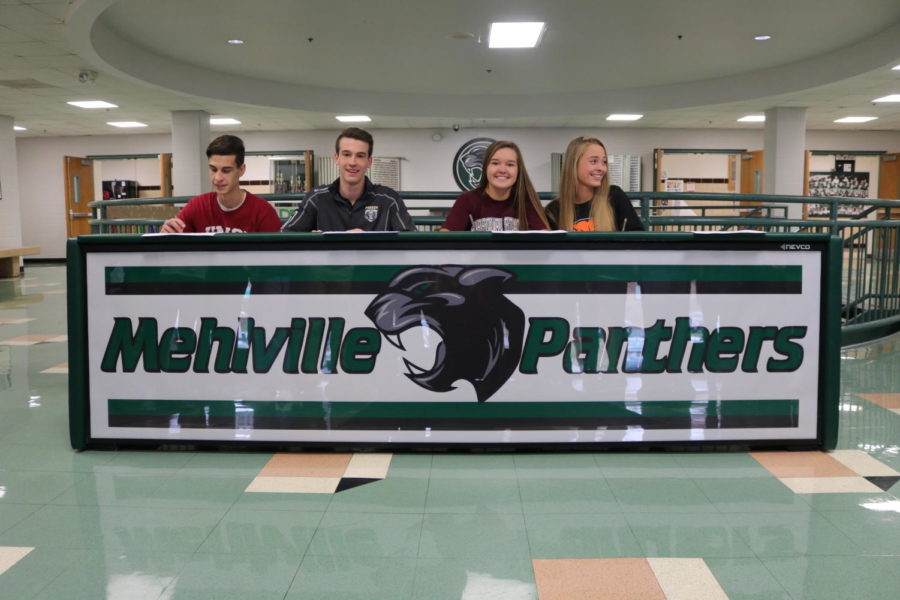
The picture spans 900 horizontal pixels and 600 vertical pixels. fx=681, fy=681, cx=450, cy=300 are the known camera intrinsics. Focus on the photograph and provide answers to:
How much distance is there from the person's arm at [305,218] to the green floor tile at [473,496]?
1360mm

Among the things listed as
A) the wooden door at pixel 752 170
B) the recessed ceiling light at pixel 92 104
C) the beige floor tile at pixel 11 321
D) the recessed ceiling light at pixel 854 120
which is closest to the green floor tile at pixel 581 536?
the beige floor tile at pixel 11 321

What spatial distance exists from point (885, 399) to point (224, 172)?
146 inches

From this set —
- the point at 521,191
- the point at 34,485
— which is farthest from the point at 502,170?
the point at 34,485

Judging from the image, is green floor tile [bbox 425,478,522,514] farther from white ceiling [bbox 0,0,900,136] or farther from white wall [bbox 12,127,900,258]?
white wall [bbox 12,127,900,258]

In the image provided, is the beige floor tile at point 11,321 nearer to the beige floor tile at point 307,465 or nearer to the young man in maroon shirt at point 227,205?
the young man in maroon shirt at point 227,205

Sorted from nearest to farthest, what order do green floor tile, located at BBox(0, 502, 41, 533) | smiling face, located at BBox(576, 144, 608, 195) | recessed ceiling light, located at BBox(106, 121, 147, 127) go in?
green floor tile, located at BBox(0, 502, 41, 533) < smiling face, located at BBox(576, 144, 608, 195) < recessed ceiling light, located at BBox(106, 121, 147, 127)

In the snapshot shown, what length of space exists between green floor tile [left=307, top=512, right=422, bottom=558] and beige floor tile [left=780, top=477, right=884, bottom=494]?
138 centimetres

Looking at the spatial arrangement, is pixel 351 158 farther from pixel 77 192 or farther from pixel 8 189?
pixel 77 192

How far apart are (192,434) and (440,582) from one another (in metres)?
1.51

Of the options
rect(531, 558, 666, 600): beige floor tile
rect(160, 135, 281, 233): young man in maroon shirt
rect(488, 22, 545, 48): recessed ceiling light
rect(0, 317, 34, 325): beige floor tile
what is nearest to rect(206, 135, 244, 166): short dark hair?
rect(160, 135, 281, 233): young man in maroon shirt

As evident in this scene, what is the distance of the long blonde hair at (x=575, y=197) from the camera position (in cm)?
319

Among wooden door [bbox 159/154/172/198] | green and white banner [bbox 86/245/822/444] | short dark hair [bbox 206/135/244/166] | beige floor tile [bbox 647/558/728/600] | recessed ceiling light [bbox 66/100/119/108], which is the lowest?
beige floor tile [bbox 647/558/728/600]

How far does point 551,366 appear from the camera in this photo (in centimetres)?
279

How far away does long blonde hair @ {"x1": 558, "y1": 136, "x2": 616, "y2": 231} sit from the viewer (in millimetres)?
3193
